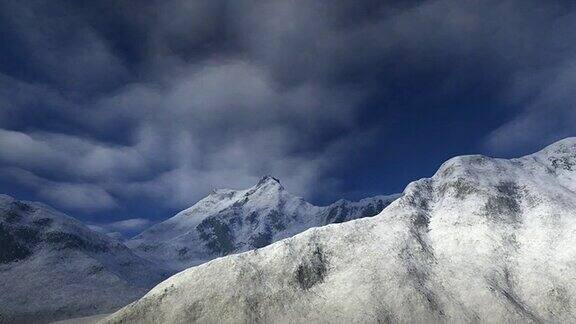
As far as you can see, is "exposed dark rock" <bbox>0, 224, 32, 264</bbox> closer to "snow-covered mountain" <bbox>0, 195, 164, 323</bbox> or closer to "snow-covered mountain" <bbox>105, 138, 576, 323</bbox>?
"snow-covered mountain" <bbox>0, 195, 164, 323</bbox>

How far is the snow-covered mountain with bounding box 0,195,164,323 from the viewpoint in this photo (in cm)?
13070

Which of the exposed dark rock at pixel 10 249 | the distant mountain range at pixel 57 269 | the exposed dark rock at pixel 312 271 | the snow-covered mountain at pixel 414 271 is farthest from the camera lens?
the exposed dark rock at pixel 10 249

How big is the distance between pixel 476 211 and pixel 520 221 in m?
11.1

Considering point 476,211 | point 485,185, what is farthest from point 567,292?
point 485,185

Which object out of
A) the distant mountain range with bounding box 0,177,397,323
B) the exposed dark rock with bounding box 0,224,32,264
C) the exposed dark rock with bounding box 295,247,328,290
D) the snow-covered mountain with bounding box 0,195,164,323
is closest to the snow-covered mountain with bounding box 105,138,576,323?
the exposed dark rock with bounding box 295,247,328,290

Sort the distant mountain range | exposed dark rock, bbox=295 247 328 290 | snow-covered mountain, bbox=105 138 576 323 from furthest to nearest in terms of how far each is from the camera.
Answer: the distant mountain range < exposed dark rock, bbox=295 247 328 290 < snow-covered mountain, bbox=105 138 576 323

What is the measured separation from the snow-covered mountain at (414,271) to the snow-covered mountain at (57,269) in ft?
174

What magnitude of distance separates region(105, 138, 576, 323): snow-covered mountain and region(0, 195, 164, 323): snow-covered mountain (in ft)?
174

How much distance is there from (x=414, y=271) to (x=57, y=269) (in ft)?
400

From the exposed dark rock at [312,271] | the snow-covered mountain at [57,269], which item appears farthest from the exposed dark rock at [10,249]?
the exposed dark rock at [312,271]

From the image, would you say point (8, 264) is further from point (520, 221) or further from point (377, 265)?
point (520, 221)

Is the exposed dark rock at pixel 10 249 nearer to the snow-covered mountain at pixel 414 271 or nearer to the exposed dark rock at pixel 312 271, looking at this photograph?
the snow-covered mountain at pixel 414 271

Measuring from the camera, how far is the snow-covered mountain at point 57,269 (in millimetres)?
130700

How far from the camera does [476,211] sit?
12188 cm
